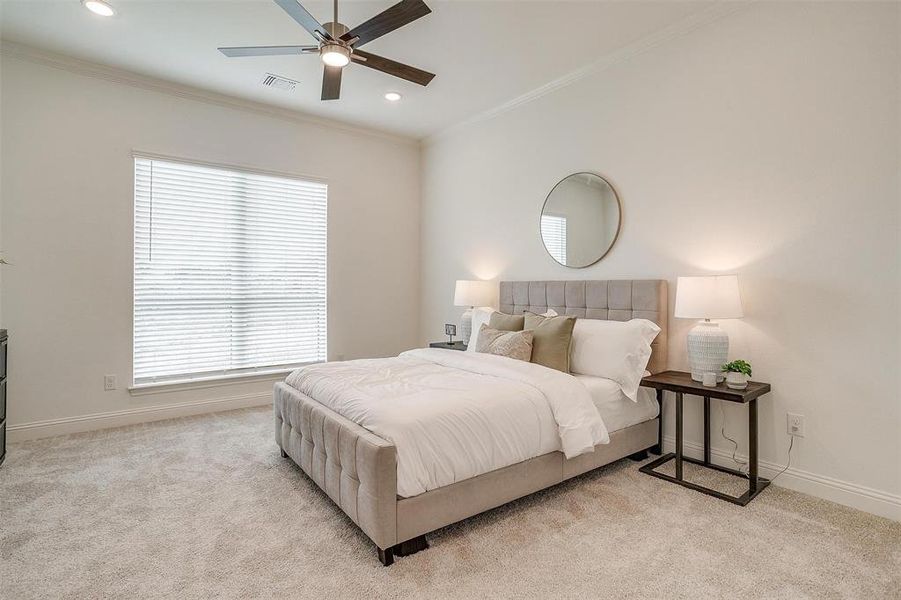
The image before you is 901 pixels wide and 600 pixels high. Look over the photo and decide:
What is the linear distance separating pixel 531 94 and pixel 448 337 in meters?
2.67

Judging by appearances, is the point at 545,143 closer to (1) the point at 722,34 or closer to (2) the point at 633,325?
(1) the point at 722,34

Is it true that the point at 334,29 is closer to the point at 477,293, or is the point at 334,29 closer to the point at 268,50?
the point at 268,50

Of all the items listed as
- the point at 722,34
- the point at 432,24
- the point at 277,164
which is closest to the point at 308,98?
the point at 277,164

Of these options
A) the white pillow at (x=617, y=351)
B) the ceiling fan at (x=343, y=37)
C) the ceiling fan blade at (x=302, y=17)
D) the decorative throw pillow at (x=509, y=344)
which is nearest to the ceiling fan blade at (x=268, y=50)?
the ceiling fan at (x=343, y=37)

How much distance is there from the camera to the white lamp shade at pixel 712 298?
2668 millimetres

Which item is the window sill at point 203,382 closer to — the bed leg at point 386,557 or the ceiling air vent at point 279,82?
the ceiling air vent at point 279,82

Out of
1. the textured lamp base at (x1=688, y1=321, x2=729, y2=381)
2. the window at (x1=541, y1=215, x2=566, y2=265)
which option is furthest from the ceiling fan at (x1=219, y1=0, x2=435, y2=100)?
the textured lamp base at (x1=688, y1=321, x2=729, y2=381)

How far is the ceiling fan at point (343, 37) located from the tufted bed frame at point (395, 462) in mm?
2020

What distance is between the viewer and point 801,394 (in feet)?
8.82

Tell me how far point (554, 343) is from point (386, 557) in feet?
5.70

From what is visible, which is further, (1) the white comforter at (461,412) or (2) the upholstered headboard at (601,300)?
(2) the upholstered headboard at (601,300)

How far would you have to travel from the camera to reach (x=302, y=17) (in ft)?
8.02

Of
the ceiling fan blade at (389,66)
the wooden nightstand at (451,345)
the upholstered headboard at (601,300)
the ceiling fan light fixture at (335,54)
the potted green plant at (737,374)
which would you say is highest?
the ceiling fan blade at (389,66)

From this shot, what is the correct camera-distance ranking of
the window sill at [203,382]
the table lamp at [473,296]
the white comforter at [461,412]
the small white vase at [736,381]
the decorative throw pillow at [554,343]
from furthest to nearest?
the table lamp at [473,296] < the window sill at [203,382] < the decorative throw pillow at [554,343] < the small white vase at [736,381] < the white comforter at [461,412]
